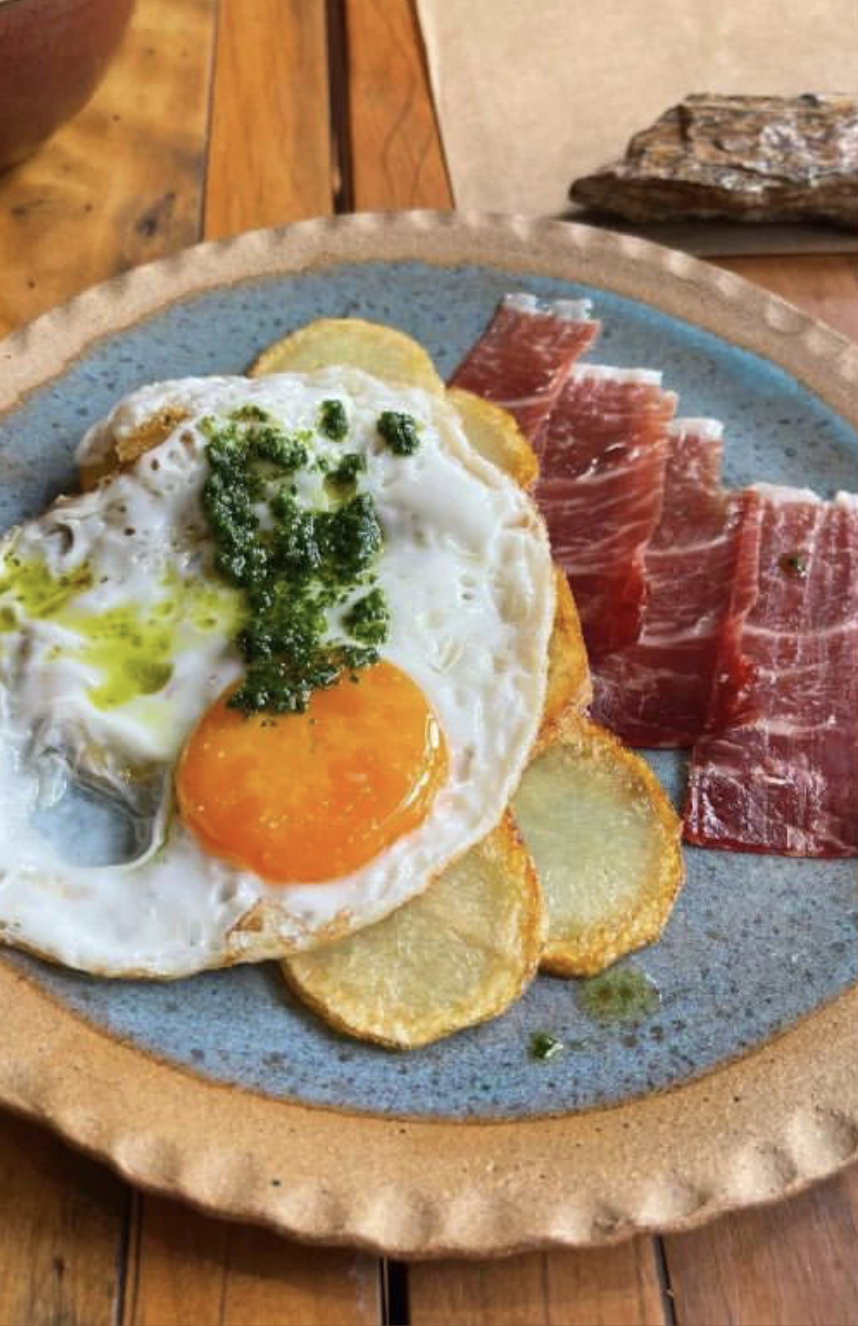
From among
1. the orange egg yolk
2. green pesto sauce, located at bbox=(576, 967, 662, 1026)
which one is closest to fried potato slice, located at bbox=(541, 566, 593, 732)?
the orange egg yolk

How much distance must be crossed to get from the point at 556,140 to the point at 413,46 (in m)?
0.60

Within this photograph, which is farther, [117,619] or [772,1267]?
[117,619]

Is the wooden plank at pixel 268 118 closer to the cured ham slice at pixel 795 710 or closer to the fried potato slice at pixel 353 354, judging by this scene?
the fried potato slice at pixel 353 354

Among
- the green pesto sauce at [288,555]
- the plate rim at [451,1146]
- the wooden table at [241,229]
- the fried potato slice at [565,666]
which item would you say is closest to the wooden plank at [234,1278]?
the wooden table at [241,229]

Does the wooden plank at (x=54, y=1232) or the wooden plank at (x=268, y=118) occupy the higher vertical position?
the wooden plank at (x=268, y=118)

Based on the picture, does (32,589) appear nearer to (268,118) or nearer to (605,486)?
(605,486)

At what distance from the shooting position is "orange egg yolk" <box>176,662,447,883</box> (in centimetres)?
204

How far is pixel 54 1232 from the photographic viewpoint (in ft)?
6.19

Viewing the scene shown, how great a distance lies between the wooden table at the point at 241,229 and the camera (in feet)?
6.05

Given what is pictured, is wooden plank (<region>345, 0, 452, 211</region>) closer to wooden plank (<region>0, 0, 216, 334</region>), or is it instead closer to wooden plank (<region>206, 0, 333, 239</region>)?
wooden plank (<region>206, 0, 333, 239</region>)

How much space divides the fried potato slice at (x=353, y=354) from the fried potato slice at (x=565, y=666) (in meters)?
0.68

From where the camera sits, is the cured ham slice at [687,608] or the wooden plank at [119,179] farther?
the wooden plank at [119,179]

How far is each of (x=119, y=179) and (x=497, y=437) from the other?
157cm

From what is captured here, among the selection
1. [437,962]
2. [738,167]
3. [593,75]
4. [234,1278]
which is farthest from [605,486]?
[593,75]
